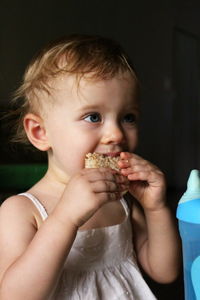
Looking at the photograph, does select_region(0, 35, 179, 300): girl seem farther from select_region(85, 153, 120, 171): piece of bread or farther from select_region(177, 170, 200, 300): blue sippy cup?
select_region(177, 170, 200, 300): blue sippy cup

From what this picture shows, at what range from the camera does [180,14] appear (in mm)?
3387

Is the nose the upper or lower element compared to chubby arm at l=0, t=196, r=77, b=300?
upper

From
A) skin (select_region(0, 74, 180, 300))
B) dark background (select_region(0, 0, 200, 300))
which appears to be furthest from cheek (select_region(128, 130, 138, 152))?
dark background (select_region(0, 0, 200, 300))

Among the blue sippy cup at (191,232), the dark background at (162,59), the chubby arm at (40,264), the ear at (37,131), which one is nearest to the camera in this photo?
the blue sippy cup at (191,232)

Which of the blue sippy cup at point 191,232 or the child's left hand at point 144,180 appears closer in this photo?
the blue sippy cup at point 191,232

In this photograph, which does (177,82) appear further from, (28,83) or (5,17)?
(28,83)

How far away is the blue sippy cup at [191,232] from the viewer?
0.43 m

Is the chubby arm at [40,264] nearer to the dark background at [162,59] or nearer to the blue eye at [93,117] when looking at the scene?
the blue eye at [93,117]

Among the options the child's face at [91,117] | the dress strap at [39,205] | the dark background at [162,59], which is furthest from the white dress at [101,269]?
the dark background at [162,59]

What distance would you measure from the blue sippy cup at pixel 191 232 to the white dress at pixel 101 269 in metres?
0.20

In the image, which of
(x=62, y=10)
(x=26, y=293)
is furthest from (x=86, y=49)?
(x=62, y=10)

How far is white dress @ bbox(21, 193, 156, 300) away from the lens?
633 mm

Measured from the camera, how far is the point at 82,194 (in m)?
0.57

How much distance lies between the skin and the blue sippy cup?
14cm
